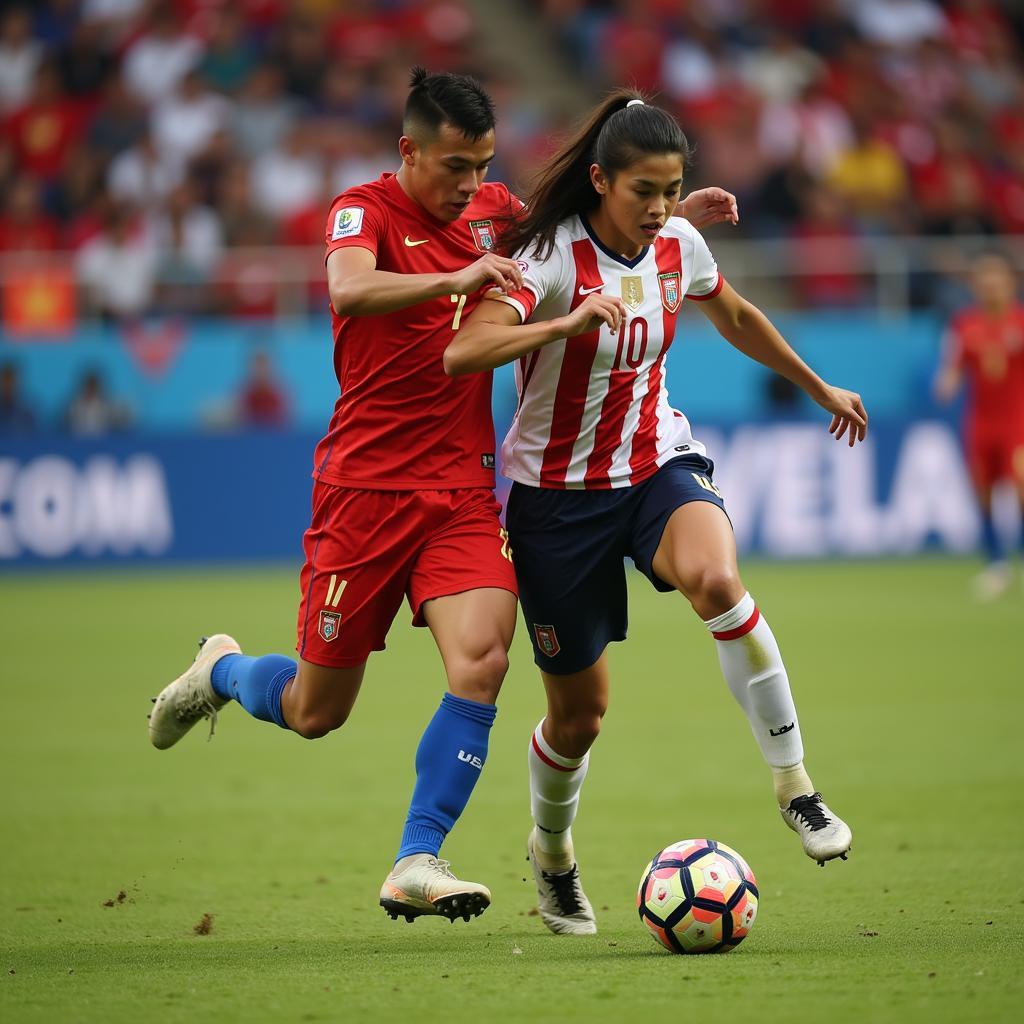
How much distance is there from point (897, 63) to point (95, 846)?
18.2m

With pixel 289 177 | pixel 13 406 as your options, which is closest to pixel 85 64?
pixel 289 177

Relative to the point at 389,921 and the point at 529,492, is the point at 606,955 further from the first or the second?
the point at 529,492

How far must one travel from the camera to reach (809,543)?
17.8m

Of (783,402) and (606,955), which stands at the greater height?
(783,402)

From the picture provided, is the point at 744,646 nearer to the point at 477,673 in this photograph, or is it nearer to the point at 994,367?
the point at 477,673

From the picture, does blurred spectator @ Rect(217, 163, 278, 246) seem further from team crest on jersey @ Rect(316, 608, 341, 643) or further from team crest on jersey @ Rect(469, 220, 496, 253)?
team crest on jersey @ Rect(316, 608, 341, 643)

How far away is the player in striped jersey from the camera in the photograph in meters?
5.23

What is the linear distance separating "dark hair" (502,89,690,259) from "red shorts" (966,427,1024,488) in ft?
34.7

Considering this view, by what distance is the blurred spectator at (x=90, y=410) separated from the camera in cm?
1761

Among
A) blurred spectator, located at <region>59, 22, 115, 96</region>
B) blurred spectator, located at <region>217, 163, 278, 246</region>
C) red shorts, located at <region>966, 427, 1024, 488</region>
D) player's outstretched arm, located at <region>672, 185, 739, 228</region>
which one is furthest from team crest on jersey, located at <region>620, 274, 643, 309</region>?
blurred spectator, located at <region>59, 22, 115, 96</region>

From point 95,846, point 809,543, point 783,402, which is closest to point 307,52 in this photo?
point 783,402

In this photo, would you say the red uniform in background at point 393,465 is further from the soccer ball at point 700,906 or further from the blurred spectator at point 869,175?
the blurred spectator at point 869,175

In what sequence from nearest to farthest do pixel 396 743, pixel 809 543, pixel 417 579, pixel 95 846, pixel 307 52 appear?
pixel 417 579, pixel 95 846, pixel 396 743, pixel 809 543, pixel 307 52

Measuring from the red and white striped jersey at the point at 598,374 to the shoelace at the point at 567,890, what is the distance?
1271mm
